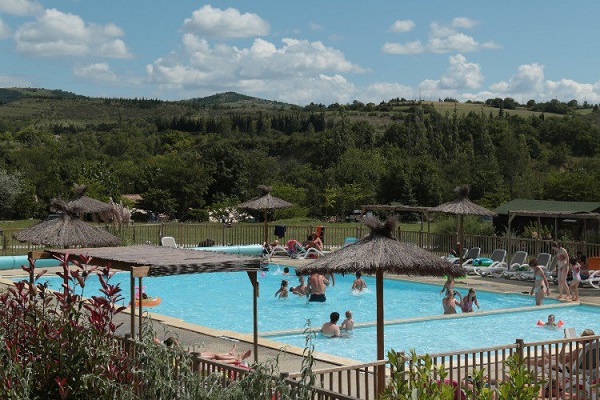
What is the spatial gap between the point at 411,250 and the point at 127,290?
1317 centimetres

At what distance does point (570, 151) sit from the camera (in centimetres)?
8412

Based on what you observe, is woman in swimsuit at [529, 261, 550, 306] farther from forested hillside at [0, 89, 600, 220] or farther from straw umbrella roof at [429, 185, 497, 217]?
forested hillside at [0, 89, 600, 220]

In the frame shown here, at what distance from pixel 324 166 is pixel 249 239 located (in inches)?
1921

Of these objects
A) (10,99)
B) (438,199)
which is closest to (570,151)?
(438,199)

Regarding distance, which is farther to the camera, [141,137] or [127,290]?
[141,137]

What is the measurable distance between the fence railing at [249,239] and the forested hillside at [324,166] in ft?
49.6

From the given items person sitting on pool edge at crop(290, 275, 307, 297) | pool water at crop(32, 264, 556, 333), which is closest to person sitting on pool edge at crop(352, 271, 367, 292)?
pool water at crop(32, 264, 556, 333)

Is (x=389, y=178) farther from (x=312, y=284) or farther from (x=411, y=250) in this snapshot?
(x=411, y=250)

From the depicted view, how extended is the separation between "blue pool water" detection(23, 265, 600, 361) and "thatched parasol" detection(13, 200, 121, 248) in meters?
3.47

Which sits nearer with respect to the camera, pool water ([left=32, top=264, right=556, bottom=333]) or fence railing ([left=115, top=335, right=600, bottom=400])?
fence railing ([left=115, top=335, right=600, bottom=400])

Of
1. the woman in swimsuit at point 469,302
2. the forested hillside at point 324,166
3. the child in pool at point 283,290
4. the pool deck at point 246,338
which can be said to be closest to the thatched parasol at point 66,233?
the pool deck at point 246,338

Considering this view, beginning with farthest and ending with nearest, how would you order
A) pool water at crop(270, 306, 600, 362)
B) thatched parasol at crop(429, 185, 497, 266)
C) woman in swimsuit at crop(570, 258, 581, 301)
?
thatched parasol at crop(429, 185, 497, 266), woman in swimsuit at crop(570, 258, 581, 301), pool water at crop(270, 306, 600, 362)

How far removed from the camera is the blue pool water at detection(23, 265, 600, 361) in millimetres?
15984

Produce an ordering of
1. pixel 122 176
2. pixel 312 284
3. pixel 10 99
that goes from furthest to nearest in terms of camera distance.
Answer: pixel 10 99 < pixel 122 176 < pixel 312 284
